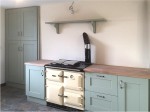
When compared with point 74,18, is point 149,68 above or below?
below

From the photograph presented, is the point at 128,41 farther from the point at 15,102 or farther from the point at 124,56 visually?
the point at 15,102

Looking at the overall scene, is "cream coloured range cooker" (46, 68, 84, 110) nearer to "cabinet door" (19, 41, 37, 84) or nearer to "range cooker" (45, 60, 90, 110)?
"range cooker" (45, 60, 90, 110)

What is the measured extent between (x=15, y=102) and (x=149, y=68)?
2.62 meters

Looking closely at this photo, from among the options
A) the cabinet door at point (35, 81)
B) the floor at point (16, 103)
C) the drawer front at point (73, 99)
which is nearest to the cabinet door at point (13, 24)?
the cabinet door at point (35, 81)

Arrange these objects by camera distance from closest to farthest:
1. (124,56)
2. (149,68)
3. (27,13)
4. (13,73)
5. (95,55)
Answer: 1. (149,68)
2. (124,56)
3. (95,55)
4. (27,13)
5. (13,73)

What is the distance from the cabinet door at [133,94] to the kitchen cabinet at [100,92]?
91 mm

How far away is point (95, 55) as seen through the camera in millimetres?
3197

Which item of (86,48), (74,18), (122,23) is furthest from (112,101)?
(74,18)

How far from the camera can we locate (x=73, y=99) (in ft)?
9.16

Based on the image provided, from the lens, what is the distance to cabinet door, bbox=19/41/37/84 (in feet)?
12.5

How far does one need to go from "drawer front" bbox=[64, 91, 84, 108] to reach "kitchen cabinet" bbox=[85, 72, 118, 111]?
10cm

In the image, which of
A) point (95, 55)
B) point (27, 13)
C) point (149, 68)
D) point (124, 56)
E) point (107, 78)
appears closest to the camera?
point (107, 78)

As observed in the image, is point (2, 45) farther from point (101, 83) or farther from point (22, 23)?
point (101, 83)

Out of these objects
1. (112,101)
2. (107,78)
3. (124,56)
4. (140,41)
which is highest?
(140,41)
